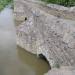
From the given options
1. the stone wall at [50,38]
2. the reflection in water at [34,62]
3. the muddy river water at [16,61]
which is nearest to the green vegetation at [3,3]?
the muddy river water at [16,61]

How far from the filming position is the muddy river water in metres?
14.7

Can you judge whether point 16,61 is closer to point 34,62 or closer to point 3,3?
point 34,62

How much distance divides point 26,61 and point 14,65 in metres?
1.01

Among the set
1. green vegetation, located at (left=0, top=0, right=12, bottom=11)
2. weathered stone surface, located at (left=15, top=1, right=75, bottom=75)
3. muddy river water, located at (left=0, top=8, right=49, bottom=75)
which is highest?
weathered stone surface, located at (left=15, top=1, right=75, bottom=75)

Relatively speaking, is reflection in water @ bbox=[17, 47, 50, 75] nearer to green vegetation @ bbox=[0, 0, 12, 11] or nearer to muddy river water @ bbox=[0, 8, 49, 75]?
muddy river water @ bbox=[0, 8, 49, 75]

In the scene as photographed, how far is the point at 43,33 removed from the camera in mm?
15016

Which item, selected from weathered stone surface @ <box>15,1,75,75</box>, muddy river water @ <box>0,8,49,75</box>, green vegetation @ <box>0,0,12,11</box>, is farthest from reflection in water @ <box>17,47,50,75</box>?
green vegetation @ <box>0,0,12,11</box>

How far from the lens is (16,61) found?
16.1 metres

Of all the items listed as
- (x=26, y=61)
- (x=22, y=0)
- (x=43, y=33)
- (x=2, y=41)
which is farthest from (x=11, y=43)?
(x=22, y=0)

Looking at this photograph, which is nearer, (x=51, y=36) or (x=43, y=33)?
(x=51, y=36)

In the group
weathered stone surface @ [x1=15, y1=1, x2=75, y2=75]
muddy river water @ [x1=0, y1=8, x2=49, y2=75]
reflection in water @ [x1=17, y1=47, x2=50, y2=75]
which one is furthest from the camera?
reflection in water @ [x1=17, y1=47, x2=50, y2=75]

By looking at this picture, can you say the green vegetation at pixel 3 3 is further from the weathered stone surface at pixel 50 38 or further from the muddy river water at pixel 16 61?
the weathered stone surface at pixel 50 38

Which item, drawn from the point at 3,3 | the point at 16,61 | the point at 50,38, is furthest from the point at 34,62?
the point at 3,3

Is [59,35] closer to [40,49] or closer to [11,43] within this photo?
[40,49]
